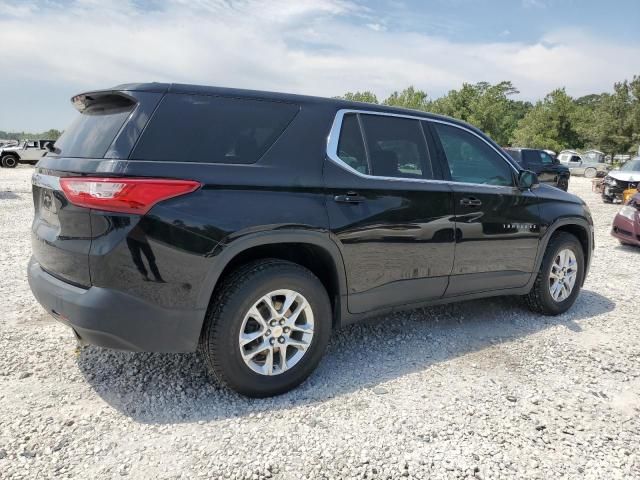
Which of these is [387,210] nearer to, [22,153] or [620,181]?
[620,181]

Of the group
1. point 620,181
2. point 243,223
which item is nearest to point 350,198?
point 243,223

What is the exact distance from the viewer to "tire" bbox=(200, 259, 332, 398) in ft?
8.94

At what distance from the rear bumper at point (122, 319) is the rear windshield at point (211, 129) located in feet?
2.43

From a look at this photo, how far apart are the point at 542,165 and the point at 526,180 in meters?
16.4

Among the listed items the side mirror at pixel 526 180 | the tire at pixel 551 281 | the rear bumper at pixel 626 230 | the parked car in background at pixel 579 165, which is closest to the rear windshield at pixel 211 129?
the side mirror at pixel 526 180

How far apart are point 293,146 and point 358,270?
2.89 ft

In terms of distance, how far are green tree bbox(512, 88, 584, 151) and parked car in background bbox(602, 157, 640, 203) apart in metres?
33.4

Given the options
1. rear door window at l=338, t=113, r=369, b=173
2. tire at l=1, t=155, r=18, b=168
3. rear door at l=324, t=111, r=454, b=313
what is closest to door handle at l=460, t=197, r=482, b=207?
rear door at l=324, t=111, r=454, b=313

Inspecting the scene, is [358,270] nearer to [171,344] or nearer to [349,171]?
[349,171]

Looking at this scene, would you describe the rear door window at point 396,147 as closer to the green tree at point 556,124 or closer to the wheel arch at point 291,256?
the wheel arch at point 291,256

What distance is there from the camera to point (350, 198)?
310cm

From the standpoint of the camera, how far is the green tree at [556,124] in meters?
48.4

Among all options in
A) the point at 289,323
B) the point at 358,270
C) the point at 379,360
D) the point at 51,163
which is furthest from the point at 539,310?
the point at 51,163

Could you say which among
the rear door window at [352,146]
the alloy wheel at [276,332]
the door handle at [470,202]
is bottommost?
the alloy wheel at [276,332]
